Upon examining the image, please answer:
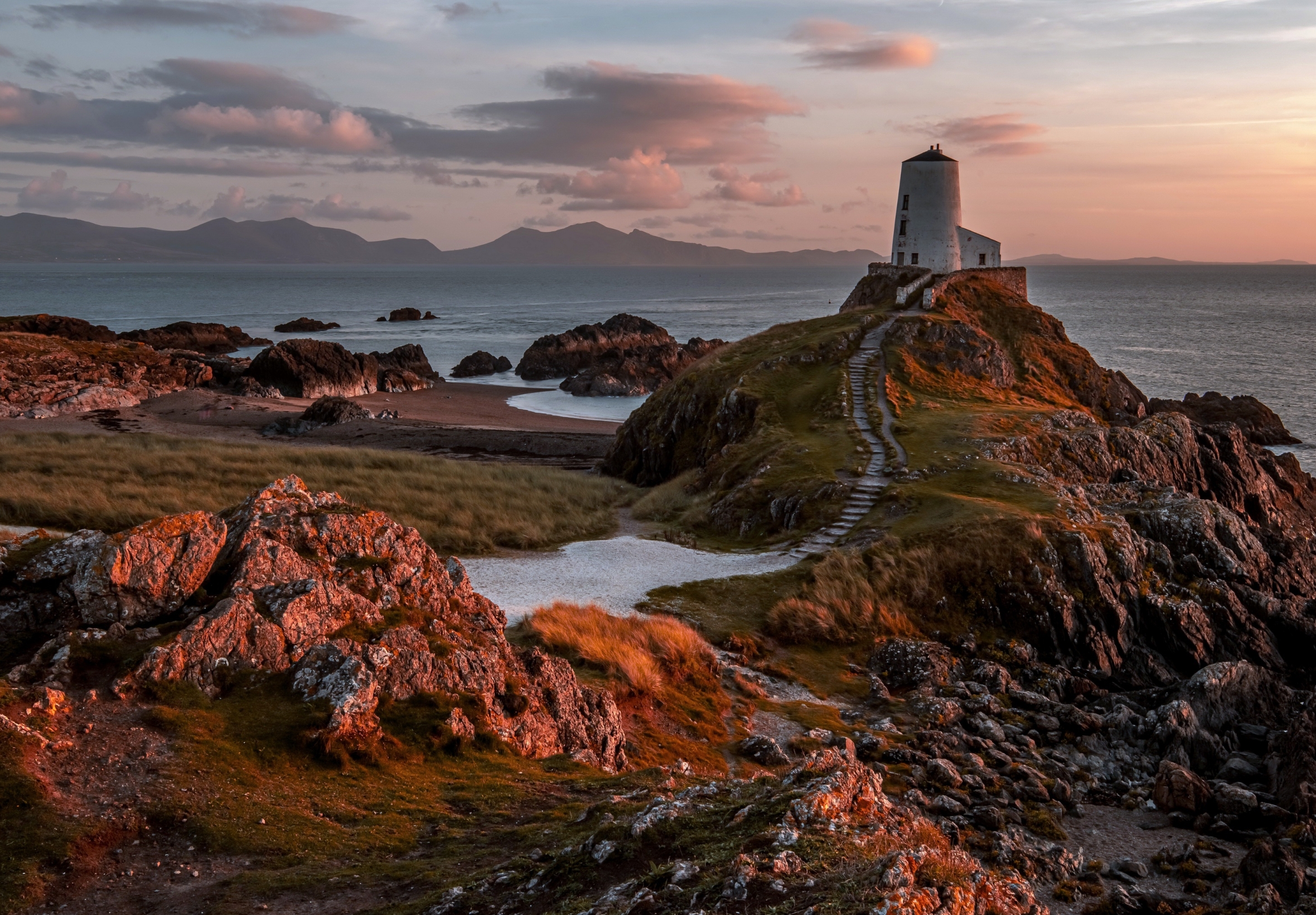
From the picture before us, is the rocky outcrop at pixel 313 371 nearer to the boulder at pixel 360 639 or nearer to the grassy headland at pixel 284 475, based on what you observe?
the grassy headland at pixel 284 475

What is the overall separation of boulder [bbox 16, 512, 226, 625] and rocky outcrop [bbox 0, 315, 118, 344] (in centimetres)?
9395

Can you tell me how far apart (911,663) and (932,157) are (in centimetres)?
4970

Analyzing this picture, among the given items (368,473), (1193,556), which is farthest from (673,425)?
(1193,556)

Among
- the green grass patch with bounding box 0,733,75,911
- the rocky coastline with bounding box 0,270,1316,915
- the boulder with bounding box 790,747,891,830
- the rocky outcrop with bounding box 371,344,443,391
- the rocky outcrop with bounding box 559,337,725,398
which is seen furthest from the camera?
the rocky outcrop with bounding box 559,337,725,398

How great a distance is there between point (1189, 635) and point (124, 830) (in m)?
26.5

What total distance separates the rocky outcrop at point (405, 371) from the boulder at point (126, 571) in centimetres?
7915

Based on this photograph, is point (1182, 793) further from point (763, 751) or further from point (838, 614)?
point (838, 614)

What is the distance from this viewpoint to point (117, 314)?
179500 millimetres

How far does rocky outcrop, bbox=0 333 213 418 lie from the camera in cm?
6869

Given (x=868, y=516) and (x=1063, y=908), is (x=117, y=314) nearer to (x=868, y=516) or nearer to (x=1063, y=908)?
(x=868, y=516)

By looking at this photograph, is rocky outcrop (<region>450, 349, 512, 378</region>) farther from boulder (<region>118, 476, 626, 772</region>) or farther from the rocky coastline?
boulder (<region>118, 476, 626, 772</region>)

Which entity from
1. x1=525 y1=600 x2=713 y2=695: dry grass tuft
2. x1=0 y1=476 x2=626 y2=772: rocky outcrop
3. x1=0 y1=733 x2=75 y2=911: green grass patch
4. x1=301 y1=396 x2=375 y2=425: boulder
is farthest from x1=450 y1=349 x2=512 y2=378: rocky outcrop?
x1=0 y1=733 x2=75 y2=911: green grass patch

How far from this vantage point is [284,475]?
38.5m

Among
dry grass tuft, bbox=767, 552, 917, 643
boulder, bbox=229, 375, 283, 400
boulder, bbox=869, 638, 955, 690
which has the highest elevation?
boulder, bbox=229, 375, 283, 400
